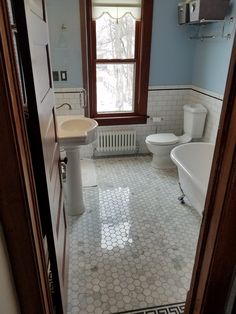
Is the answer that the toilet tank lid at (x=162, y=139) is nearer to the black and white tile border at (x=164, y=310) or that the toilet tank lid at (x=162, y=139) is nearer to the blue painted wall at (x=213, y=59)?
the blue painted wall at (x=213, y=59)

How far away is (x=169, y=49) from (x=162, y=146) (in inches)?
53.2

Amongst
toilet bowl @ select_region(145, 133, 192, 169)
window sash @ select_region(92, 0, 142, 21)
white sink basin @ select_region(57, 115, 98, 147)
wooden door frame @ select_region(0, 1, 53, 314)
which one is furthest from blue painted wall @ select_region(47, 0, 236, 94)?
wooden door frame @ select_region(0, 1, 53, 314)

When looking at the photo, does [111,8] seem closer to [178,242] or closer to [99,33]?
[99,33]

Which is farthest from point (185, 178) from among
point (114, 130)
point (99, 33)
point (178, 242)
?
point (99, 33)

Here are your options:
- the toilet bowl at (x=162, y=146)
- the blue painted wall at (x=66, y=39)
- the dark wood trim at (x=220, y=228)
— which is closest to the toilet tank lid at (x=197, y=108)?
the toilet bowl at (x=162, y=146)

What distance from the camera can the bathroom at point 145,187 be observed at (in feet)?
5.91

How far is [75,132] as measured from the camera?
214 centimetres

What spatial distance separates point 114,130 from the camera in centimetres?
372

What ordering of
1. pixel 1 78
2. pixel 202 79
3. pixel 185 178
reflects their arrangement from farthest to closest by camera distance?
pixel 202 79
pixel 185 178
pixel 1 78

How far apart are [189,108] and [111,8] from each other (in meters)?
1.61

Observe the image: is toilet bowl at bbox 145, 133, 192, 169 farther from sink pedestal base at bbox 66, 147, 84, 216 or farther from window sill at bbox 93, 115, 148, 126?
sink pedestal base at bbox 66, 147, 84, 216

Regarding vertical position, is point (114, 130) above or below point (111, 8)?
below

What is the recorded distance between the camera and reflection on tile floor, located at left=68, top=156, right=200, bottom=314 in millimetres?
1734

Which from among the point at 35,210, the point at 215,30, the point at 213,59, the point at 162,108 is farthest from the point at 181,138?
the point at 35,210
